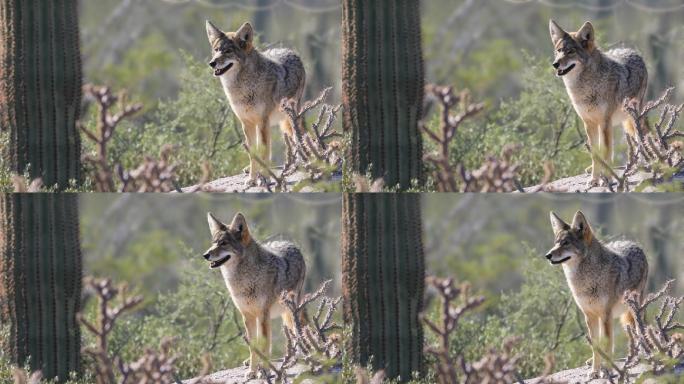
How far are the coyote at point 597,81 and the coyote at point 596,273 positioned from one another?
53 cm

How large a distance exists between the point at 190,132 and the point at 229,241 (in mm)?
977

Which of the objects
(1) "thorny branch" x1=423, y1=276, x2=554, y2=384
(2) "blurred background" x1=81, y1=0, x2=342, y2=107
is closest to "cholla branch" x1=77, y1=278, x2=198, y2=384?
(2) "blurred background" x1=81, y1=0, x2=342, y2=107

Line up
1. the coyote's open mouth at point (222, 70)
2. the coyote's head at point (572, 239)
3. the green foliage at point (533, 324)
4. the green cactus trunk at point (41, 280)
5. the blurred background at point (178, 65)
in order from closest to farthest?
the coyote's head at point (572, 239), the coyote's open mouth at point (222, 70), the green cactus trunk at point (41, 280), the green foliage at point (533, 324), the blurred background at point (178, 65)

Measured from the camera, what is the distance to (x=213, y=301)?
802 centimetres

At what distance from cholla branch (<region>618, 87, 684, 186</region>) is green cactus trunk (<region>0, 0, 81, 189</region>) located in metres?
3.73

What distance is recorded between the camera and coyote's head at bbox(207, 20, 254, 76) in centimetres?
764

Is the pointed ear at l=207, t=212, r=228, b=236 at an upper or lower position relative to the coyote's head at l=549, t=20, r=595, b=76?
lower

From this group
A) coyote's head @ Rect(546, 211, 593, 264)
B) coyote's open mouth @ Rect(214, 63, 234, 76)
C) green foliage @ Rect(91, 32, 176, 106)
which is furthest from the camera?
green foliage @ Rect(91, 32, 176, 106)

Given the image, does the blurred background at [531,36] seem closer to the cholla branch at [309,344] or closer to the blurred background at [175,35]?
the blurred background at [175,35]

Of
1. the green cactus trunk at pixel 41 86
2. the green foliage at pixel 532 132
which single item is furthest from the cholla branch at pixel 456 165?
the green cactus trunk at pixel 41 86

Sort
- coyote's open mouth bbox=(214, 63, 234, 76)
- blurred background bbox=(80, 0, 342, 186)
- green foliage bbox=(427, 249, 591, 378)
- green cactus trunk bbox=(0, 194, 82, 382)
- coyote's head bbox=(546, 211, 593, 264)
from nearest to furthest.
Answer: coyote's head bbox=(546, 211, 593, 264) → coyote's open mouth bbox=(214, 63, 234, 76) → green cactus trunk bbox=(0, 194, 82, 382) → green foliage bbox=(427, 249, 591, 378) → blurred background bbox=(80, 0, 342, 186)

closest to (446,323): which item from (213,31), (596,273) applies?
(596,273)

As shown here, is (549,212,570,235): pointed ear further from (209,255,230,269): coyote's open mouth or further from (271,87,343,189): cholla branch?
(209,255,230,269): coyote's open mouth

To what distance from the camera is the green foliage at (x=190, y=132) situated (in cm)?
811
